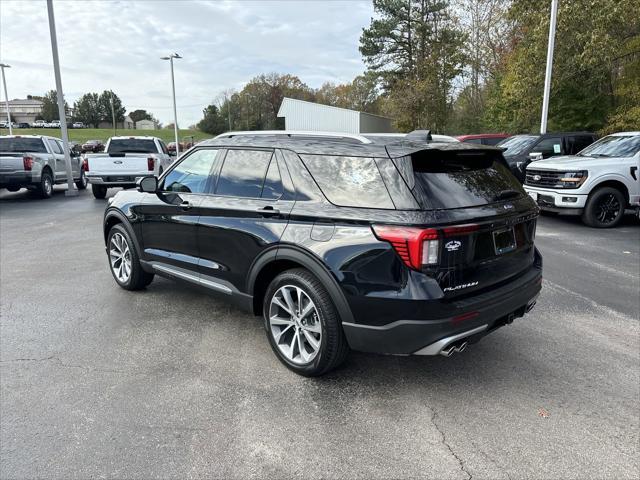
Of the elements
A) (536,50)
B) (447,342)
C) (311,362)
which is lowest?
(311,362)

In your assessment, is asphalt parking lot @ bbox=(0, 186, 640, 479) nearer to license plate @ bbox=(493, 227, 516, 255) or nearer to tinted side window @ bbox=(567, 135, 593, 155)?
license plate @ bbox=(493, 227, 516, 255)

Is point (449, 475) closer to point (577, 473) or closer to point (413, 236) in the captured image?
point (577, 473)

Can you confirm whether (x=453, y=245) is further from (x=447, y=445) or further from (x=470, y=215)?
(x=447, y=445)

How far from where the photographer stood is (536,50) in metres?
18.3

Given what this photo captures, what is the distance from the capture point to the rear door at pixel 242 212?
11.7 feet

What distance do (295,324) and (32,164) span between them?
45.4ft

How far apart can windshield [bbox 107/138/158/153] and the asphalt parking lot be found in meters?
10.6

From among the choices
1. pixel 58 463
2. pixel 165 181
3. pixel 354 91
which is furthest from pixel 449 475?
pixel 354 91

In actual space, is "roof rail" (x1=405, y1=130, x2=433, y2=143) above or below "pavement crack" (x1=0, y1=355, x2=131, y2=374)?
above

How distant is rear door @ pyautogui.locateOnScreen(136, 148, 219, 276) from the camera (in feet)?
14.2

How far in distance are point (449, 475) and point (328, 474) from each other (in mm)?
634

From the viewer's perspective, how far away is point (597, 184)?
9.38m

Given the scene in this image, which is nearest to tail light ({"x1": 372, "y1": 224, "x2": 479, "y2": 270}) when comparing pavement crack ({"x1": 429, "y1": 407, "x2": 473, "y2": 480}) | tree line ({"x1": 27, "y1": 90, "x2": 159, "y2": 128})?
pavement crack ({"x1": 429, "y1": 407, "x2": 473, "y2": 480})

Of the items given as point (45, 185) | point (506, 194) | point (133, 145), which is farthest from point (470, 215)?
point (45, 185)
